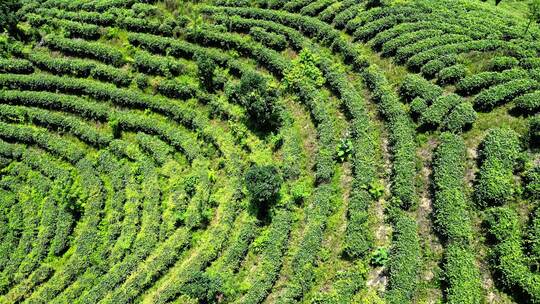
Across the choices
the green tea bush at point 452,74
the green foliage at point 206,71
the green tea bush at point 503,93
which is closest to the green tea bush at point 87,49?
the green foliage at point 206,71

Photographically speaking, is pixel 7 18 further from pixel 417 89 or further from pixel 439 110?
pixel 439 110

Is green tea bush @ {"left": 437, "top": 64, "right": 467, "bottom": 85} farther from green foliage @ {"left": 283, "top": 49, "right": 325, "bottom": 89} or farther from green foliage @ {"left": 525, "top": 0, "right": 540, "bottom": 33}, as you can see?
green foliage @ {"left": 283, "top": 49, "right": 325, "bottom": 89}

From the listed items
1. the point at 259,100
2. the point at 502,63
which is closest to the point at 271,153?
the point at 259,100

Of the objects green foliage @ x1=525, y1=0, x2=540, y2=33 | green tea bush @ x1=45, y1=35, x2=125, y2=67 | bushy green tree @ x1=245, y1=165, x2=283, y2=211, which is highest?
green foliage @ x1=525, y1=0, x2=540, y2=33

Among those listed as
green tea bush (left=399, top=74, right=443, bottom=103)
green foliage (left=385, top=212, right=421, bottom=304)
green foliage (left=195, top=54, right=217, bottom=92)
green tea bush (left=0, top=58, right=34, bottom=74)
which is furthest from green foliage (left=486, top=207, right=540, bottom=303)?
green tea bush (left=0, top=58, right=34, bottom=74)

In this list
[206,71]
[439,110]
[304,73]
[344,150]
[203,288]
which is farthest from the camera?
[206,71]

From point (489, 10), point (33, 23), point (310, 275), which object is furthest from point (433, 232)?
point (33, 23)
